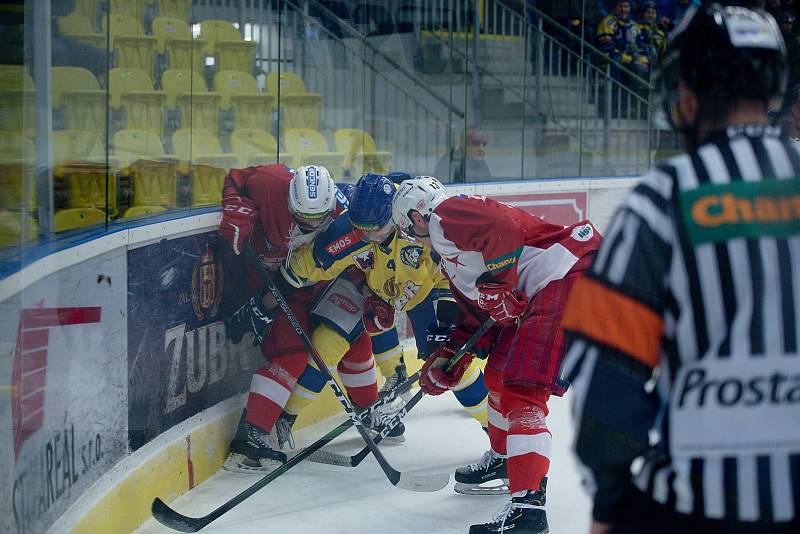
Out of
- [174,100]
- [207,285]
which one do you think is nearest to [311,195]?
[207,285]

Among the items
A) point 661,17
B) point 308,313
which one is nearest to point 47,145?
point 308,313

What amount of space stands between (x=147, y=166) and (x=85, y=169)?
20.1 inches

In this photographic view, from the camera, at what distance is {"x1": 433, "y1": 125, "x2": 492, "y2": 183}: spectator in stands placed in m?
4.55

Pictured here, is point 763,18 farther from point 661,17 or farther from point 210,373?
point 210,373

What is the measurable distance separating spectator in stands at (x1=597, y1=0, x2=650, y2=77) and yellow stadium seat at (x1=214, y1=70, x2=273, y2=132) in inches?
52.1

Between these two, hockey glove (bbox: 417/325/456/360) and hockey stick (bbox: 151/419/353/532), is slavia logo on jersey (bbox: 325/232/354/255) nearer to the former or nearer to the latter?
hockey glove (bbox: 417/325/456/360)

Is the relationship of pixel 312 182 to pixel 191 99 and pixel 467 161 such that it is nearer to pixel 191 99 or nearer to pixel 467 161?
pixel 191 99

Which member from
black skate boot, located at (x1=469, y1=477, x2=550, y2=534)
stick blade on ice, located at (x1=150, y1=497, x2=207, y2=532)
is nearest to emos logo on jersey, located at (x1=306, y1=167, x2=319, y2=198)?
stick blade on ice, located at (x1=150, y1=497, x2=207, y2=532)

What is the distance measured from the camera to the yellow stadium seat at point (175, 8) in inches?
117

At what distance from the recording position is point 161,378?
2604 millimetres

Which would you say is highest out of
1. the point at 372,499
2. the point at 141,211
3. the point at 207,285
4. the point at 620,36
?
the point at 620,36

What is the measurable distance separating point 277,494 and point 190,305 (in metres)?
0.57

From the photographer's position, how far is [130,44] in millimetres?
2727

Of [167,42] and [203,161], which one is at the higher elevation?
[167,42]
